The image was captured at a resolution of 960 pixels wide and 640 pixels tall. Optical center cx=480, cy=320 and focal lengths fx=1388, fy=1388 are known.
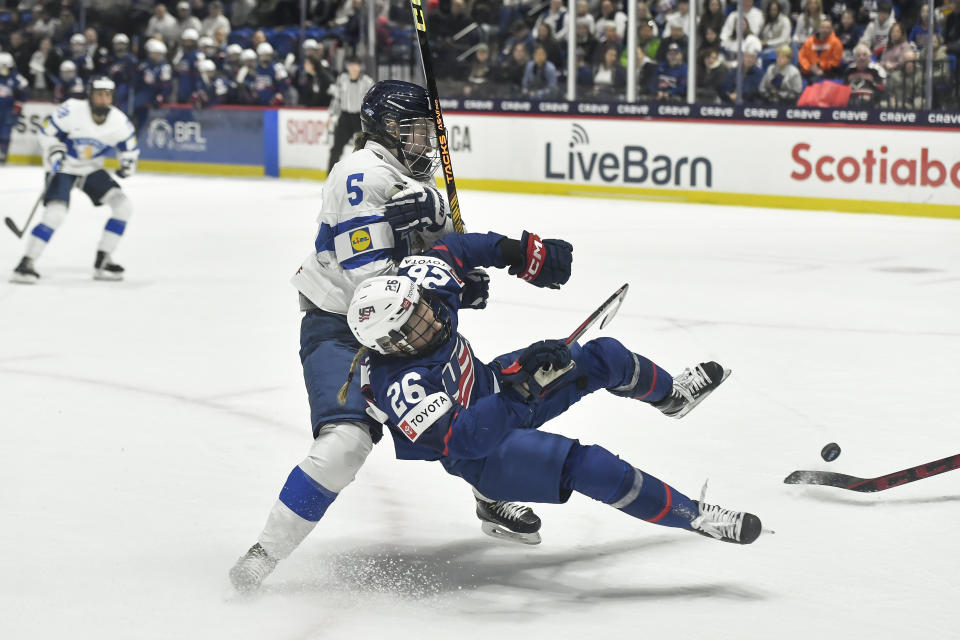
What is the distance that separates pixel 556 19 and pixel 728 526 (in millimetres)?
11883

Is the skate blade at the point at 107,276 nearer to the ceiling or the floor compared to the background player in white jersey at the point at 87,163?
nearer to the floor

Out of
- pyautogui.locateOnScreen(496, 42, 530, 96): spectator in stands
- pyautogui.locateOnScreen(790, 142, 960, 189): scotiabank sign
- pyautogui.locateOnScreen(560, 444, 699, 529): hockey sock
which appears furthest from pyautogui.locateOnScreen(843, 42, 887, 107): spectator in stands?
pyautogui.locateOnScreen(560, 444, 699, 529): hockey sock

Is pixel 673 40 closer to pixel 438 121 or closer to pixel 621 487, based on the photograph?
pixel 438 121

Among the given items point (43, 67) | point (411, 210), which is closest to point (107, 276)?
point (411, 210)

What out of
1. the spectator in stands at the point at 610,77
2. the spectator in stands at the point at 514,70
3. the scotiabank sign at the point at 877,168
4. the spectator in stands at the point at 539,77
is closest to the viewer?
the scotiabank sign at the point at 877,168

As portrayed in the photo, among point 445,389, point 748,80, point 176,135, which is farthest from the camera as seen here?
point 176,135

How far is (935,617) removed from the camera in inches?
121

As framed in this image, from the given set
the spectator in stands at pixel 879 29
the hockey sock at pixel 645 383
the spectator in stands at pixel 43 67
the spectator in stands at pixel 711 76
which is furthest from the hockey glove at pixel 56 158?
the spectator in stands at pixel 43 67

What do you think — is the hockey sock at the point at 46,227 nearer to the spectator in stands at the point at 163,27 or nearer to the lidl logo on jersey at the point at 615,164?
the lidl logo on jersey at the point at 615,164

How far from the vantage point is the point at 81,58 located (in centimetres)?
1903

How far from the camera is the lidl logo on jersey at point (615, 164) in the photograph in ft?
42.5

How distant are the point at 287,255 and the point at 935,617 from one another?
7291mm

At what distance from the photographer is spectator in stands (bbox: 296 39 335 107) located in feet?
52.5

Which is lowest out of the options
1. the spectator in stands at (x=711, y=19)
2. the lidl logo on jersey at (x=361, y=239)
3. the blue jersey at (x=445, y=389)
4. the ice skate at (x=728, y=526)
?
the ice skate at (x=728, y=526)
